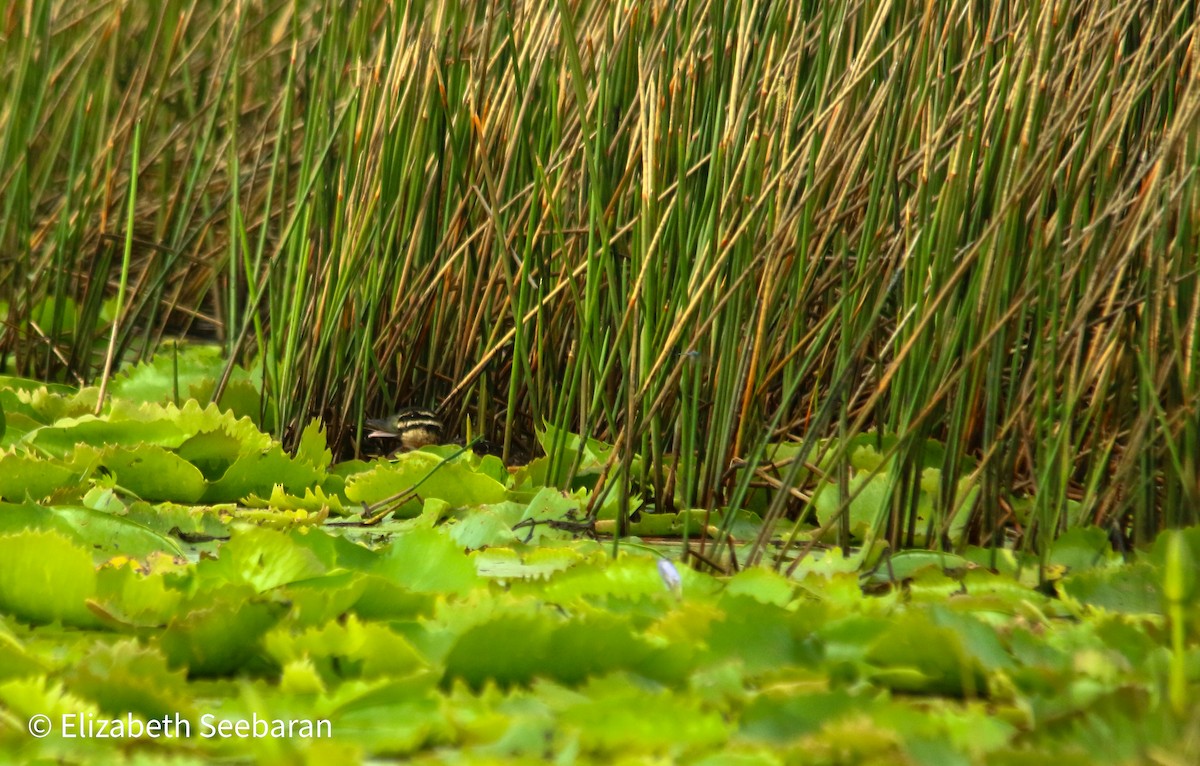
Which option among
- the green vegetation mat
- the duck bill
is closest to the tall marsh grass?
the duck bill

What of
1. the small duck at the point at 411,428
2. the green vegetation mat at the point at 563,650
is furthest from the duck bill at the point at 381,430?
the green vegetation mat at the point at 563,650

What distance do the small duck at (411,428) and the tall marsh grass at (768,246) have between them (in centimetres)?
6

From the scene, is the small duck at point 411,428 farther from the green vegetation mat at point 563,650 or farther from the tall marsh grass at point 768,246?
the green vegetation mat at point 563,650

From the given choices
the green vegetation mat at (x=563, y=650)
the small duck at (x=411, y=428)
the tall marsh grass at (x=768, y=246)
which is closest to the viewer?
the green vegetation mat at (x=563, y=650)

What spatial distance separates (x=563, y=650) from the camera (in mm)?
1199

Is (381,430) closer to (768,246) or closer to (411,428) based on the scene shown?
(411,428)

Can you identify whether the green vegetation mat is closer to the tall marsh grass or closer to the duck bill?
the tall marsh grass

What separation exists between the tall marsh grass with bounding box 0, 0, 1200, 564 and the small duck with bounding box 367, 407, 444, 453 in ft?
0.19

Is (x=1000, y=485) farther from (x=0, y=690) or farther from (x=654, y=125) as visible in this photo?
(x=0, y=690)

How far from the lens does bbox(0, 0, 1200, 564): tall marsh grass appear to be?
1.63 m

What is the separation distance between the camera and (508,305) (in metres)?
2.32

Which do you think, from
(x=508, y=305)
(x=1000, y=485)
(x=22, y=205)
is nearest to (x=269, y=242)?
(x=22, y=205)

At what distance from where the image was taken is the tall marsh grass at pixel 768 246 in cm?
163

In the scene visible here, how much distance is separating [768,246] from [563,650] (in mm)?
731
